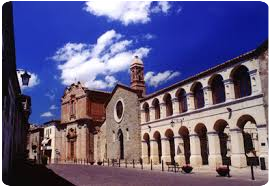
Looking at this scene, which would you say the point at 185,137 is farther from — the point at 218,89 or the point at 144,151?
the point at 218,89

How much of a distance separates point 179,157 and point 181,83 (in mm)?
7592

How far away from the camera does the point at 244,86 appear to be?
22.9 m

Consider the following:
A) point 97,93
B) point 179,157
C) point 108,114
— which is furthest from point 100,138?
point 179,157

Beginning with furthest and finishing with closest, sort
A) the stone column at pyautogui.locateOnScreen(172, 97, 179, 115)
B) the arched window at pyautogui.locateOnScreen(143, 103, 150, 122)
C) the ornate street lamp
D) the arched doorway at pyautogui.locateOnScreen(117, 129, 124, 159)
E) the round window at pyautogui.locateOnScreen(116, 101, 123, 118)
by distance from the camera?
the round window at pyautogui.locateOnScreen(116, 101, 123, 118) < the arched doorway at pyautogui.locateOnScreen(117, 129, 124, 159) < the arched window at pyautogui.locateOnScreen(143, 103, 150, 122) < the stone column at pyautogui.locateOnScreen(172, 97, 179, 115) < the ornate street lamp

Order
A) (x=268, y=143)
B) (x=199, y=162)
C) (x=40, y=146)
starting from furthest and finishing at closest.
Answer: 1. (x=40, y=146)
2. (x=199, y=162)
3. (x=268, y=143)

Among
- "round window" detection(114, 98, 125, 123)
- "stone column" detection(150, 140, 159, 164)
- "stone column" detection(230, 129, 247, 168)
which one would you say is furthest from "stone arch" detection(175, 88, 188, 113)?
"round window" detection(114, 98, 125, 123)

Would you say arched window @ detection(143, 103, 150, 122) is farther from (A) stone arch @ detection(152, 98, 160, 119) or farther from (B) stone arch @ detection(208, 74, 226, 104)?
(B) stone arch @ detection(208, 74, 226, 104)

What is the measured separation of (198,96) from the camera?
2770 centimetres

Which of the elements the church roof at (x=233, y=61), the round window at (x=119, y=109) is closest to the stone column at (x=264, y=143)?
the church roof at (x=233, y=61)

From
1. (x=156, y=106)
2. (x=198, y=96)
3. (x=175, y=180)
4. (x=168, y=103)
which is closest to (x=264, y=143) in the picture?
(x=175, y=180)

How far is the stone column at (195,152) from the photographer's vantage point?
26734mm

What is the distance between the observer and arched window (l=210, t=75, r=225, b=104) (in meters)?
24.9

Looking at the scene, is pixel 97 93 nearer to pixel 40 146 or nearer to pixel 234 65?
pixel 40 146

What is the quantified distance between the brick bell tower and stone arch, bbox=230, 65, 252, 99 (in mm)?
15512
